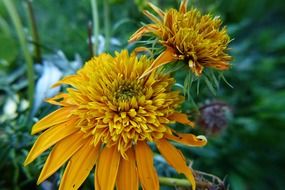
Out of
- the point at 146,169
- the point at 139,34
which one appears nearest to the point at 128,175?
the point at 146,169

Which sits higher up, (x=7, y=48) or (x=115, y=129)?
(x=7, y=48)

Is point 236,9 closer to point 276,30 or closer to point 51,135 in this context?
point 276,30

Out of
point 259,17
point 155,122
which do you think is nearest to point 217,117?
point 155,122

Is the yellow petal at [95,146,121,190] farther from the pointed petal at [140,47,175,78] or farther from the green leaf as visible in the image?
the green leaf

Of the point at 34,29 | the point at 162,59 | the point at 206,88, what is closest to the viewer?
the point at 162,59

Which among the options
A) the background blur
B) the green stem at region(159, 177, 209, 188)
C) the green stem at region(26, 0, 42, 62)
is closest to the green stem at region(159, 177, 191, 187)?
the green stem at region(159, 177, 209, 188)

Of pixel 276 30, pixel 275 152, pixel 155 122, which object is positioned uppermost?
pixel 276 30

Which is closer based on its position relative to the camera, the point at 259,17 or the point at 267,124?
the point at 267,124

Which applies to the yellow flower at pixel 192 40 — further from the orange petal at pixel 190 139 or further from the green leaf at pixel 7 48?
the green leaf at pixel 7 48

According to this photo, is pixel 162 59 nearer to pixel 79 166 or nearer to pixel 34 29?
pixel 79 166
